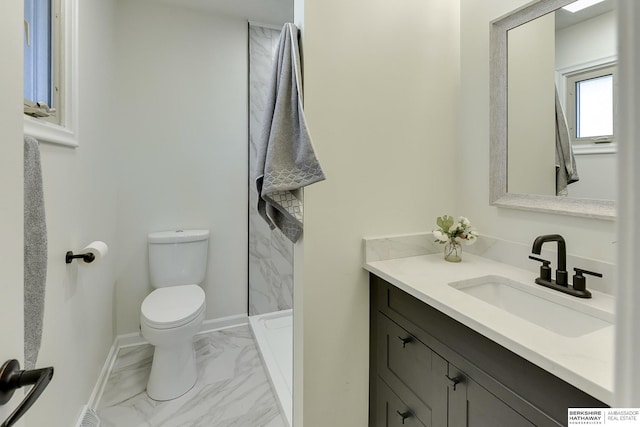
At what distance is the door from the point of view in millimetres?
455

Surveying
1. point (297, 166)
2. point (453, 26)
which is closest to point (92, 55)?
point (297, 166)

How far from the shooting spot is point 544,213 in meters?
1.16

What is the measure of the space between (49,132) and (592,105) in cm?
185

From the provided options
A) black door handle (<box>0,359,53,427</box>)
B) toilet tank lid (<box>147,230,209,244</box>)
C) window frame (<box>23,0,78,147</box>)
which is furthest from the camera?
toilet tank lid (<box>147,230,209,244</box>)

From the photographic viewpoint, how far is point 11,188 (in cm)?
48

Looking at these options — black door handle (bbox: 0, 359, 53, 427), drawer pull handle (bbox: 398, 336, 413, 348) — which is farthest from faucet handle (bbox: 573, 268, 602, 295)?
black door handle (bbox: 0, 359, 53, 427)

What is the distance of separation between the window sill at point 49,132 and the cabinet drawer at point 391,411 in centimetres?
152

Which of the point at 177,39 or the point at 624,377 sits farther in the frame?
the point at 177,39

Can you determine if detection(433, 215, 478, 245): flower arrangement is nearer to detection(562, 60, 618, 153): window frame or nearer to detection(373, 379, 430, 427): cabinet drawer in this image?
detection(562, 60, 618, 153): window frame

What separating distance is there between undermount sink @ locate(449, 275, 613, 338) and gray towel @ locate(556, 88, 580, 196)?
38 centimetres

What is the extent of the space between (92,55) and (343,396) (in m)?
2.06

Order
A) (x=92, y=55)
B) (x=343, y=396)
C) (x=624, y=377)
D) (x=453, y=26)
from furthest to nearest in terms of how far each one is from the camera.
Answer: (x=92, y=55) < (x=453, y=26) < (x=343, y=396) < (x=624, y=377)

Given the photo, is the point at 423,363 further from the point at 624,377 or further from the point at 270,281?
the point at 270,281

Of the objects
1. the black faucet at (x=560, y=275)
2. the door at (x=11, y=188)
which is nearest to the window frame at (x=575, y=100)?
the black faucet at (x=560, y=275)
